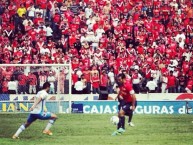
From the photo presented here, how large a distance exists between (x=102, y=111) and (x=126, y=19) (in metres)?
9.09

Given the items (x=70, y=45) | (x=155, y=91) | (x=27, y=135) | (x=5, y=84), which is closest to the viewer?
(x=27, y=135)

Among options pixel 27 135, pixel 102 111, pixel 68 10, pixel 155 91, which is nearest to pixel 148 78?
pixel 155 91

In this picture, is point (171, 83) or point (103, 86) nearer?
point (103, 86)

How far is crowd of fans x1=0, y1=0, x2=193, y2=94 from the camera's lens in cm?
4103

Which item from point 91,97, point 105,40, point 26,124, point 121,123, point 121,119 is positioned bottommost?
point 91,97

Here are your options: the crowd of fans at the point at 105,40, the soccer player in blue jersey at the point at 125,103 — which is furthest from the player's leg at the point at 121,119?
the crowd of fans at the point at 105,40

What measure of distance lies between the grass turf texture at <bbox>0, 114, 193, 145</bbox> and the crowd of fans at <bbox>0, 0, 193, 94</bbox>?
559 cm

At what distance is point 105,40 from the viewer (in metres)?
43.9

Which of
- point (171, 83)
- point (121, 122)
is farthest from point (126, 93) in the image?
point (171, 83)

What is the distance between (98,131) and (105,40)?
16437mm

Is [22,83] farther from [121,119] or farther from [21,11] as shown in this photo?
[121,119]

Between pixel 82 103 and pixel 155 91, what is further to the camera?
pixel 155 91

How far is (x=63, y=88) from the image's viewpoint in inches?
1511

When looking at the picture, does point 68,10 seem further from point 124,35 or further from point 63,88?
point 63,88
